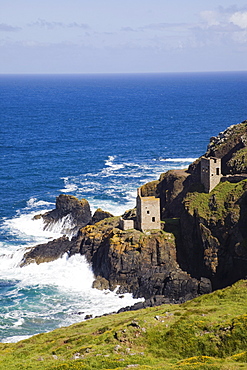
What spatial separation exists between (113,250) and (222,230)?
15.9 m

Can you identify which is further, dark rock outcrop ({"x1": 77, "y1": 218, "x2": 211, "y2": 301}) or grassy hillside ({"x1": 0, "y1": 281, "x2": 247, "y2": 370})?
dark rock outcrop ({"x1": 77, "y1": 218, "x2": 211, "y2": 301})

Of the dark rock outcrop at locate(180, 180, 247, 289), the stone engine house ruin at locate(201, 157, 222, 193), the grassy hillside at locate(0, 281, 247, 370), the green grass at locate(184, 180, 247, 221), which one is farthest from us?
the stone engine house ruin at locate(201, 157, 222, 193)

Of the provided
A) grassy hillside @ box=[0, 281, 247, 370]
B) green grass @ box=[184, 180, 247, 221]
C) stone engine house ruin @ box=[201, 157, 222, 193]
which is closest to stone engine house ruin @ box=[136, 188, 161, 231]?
green grass @ box=[184, 180, 247, 221]

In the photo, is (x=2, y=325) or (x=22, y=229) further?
(x=22, y=229)

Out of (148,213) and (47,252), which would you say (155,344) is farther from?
(47,252)

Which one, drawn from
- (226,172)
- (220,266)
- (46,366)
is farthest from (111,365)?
(226,172)

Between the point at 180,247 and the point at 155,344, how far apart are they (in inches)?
1272

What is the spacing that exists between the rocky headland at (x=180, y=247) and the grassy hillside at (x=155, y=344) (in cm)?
1510

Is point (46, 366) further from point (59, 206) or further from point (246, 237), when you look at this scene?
point (59, 206)

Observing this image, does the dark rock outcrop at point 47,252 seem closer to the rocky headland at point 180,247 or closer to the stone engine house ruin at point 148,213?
the rocky headland at point 180,247

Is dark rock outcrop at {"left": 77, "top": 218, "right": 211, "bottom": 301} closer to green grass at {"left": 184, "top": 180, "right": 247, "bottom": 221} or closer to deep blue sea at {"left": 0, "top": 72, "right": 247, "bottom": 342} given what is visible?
deep blue sea at {"left": 0, "top": 72, "right": 247, "bottom": 342}

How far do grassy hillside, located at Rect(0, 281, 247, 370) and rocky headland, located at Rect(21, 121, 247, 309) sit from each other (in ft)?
49.5

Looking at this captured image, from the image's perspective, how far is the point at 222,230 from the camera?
79.3m

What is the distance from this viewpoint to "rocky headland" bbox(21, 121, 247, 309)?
7700 cm
